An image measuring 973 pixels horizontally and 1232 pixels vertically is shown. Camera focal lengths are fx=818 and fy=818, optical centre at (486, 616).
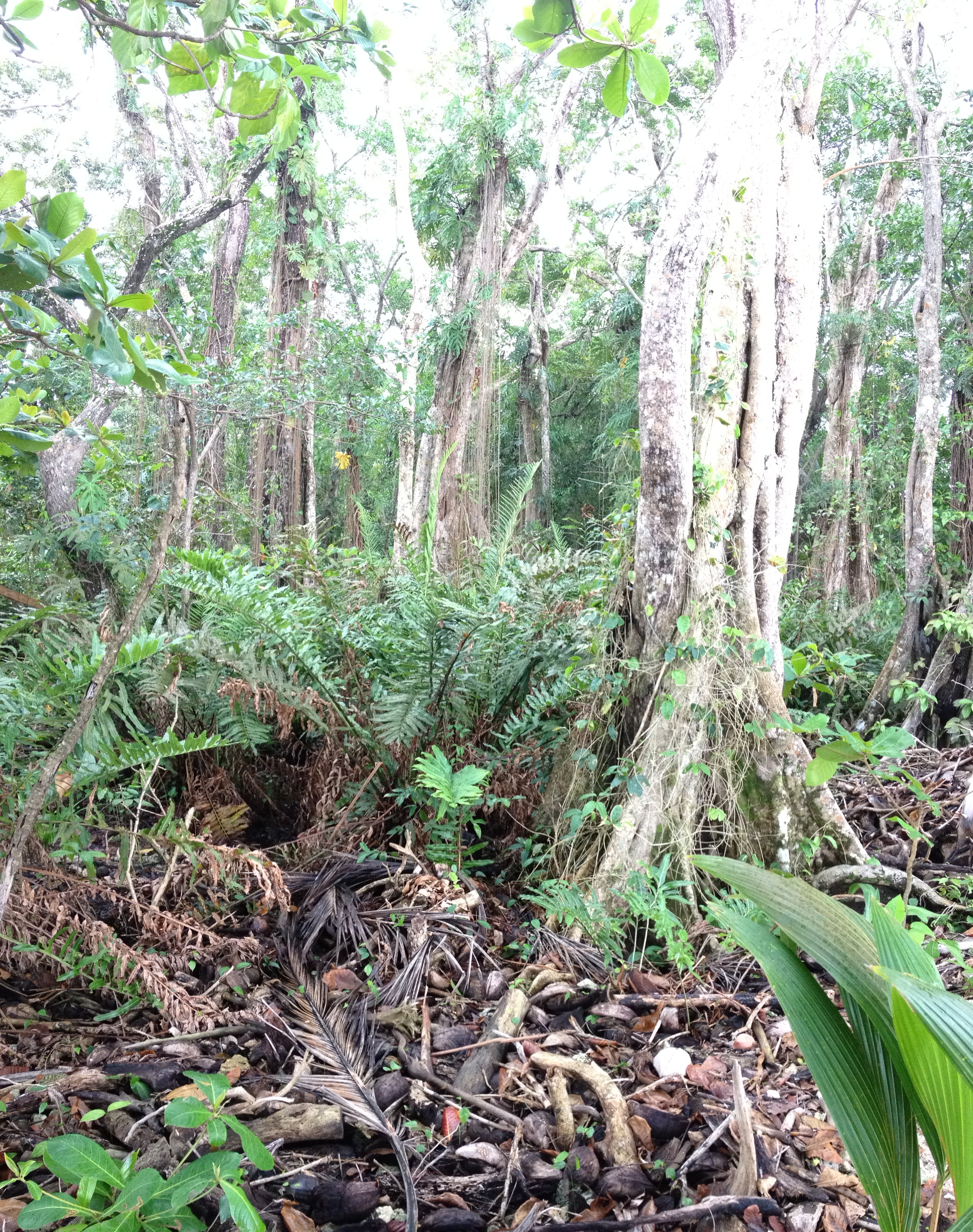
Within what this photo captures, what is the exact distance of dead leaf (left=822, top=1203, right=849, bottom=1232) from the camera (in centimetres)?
137

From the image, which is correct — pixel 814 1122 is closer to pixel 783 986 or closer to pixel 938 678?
pixel 783 986

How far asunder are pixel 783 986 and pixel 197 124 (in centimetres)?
1828

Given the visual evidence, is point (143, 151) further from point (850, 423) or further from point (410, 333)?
point (850, 423)

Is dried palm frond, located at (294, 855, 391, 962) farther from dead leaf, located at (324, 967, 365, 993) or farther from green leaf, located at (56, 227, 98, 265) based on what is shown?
green leaf, located at (56, 227, 98, 265)

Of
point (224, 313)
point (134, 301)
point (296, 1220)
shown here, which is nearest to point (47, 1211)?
point (296, 1220)

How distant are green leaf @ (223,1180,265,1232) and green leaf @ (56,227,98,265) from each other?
127 centimetres

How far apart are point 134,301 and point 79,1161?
48.9 inches

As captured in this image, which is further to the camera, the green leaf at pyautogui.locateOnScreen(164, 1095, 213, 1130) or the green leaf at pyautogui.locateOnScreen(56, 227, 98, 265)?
the green leaf at pyautogui.locateOnScreen(164, 1095, 213, 1130)

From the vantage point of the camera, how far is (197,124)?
1548 centimetres

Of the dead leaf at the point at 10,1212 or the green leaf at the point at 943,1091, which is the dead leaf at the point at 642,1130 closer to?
the green leaf at the point at 943,1091

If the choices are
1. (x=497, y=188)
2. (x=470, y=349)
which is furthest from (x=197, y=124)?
(x=470, y=349)

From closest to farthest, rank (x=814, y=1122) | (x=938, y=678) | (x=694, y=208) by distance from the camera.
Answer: (x=814, y=1122) → (x=694, y=208) → (x=938, y=678)

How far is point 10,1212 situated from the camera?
132cm

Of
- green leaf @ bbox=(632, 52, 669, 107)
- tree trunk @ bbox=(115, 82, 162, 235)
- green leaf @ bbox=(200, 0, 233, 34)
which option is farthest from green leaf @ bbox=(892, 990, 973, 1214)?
tree trunk @ bbox=(115, 82, 162, 235)
